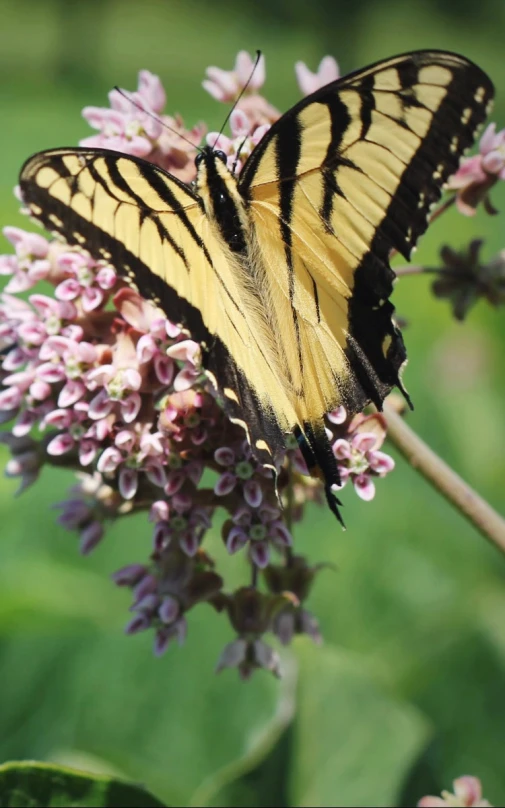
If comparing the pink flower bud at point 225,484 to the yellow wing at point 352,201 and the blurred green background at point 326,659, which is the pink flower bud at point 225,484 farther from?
the blurred green background at point 326,659

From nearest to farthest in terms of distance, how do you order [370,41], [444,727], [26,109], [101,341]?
[101,341] → [444,727] → [26,109] → [370,41]

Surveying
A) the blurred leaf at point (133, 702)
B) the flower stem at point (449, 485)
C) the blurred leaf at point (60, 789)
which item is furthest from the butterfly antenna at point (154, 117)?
the blurred leaf at point (133, 702)

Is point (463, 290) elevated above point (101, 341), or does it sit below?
above

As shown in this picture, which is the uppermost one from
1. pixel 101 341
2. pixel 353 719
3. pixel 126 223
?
pixel 126 223

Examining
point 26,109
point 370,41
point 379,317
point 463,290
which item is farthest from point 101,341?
point 370,41

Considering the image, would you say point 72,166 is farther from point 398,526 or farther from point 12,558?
point 398,526

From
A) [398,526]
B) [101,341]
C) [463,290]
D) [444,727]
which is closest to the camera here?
[101,341]

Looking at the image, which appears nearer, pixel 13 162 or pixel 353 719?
pixel 353 719

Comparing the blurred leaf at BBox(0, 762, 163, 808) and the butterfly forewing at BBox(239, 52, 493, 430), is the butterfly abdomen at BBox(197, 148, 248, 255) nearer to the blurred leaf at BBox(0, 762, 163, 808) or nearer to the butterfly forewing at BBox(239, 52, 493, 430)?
the butterfly forewing at BBox(239, 52, 493, 430)

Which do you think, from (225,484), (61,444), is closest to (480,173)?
(225,484)
